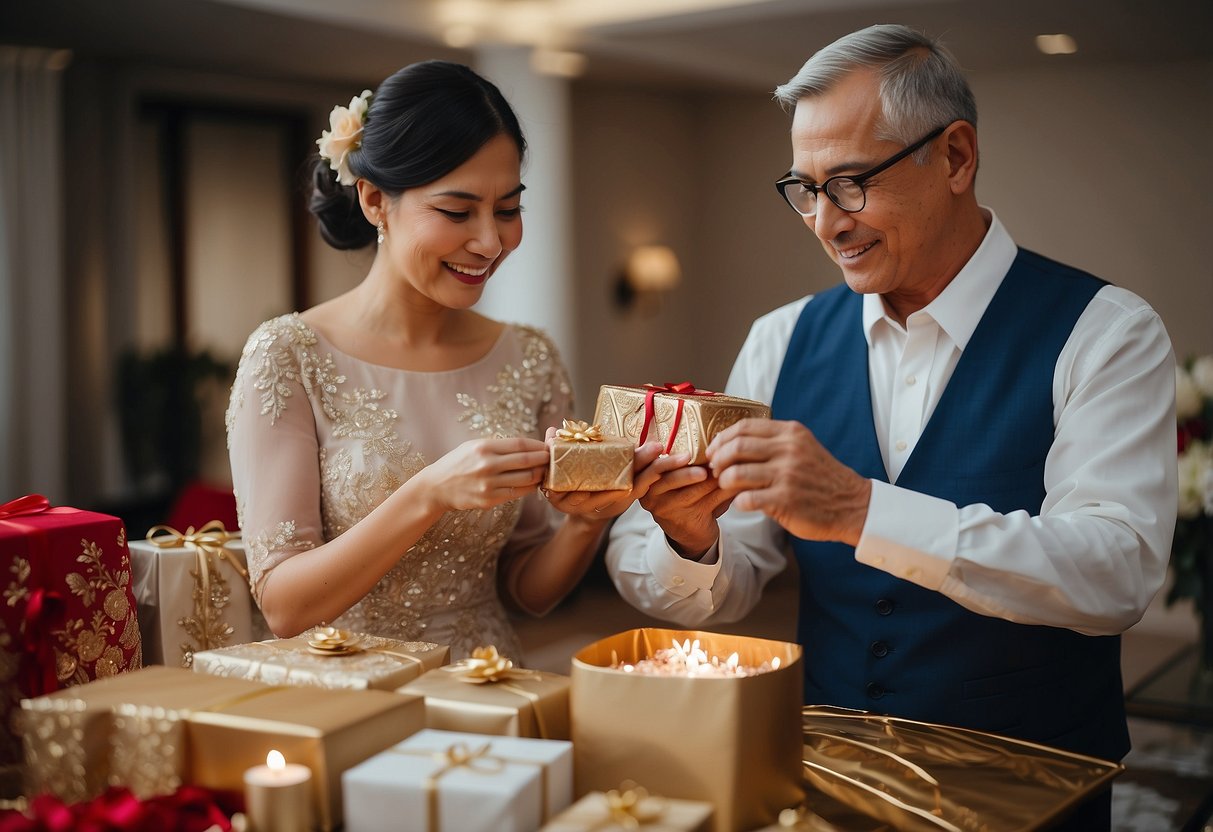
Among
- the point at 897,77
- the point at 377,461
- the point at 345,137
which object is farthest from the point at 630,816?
the point at 345,137

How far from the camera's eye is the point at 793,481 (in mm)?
1533

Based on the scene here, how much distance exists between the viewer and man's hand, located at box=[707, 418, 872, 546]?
60.6 inches

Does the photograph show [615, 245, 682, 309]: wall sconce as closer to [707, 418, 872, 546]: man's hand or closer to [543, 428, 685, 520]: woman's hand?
[543, 428, 685, 520]: woman's hand

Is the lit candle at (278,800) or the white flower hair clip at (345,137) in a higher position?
the white flower hair clip at (345,137)

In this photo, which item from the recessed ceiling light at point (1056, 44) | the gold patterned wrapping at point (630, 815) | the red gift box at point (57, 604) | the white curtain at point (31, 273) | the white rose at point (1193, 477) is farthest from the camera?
the recessed ceiling light at point (1056, 44)

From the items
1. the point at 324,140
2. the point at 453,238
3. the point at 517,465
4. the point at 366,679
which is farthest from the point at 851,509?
the point at 324,140

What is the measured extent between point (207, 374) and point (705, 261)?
4.11m

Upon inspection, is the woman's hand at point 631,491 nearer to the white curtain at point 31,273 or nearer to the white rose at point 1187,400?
the white rose at point 1187,400

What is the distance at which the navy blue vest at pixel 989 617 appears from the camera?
6.17ft

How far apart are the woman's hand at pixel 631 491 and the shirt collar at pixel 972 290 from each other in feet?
1.91

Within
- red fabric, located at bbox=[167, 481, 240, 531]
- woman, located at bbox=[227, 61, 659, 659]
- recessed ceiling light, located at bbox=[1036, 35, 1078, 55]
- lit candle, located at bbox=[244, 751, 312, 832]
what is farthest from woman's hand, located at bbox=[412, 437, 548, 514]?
recessed ceiling light, located at bbox=[1036, 35, 1078, 55]

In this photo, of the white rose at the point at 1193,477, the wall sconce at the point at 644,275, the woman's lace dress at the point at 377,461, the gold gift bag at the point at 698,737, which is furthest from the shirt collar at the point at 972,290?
the wall sconce at the point at 644,275

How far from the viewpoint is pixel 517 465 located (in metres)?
1.74

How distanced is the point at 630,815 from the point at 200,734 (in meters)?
0.46
